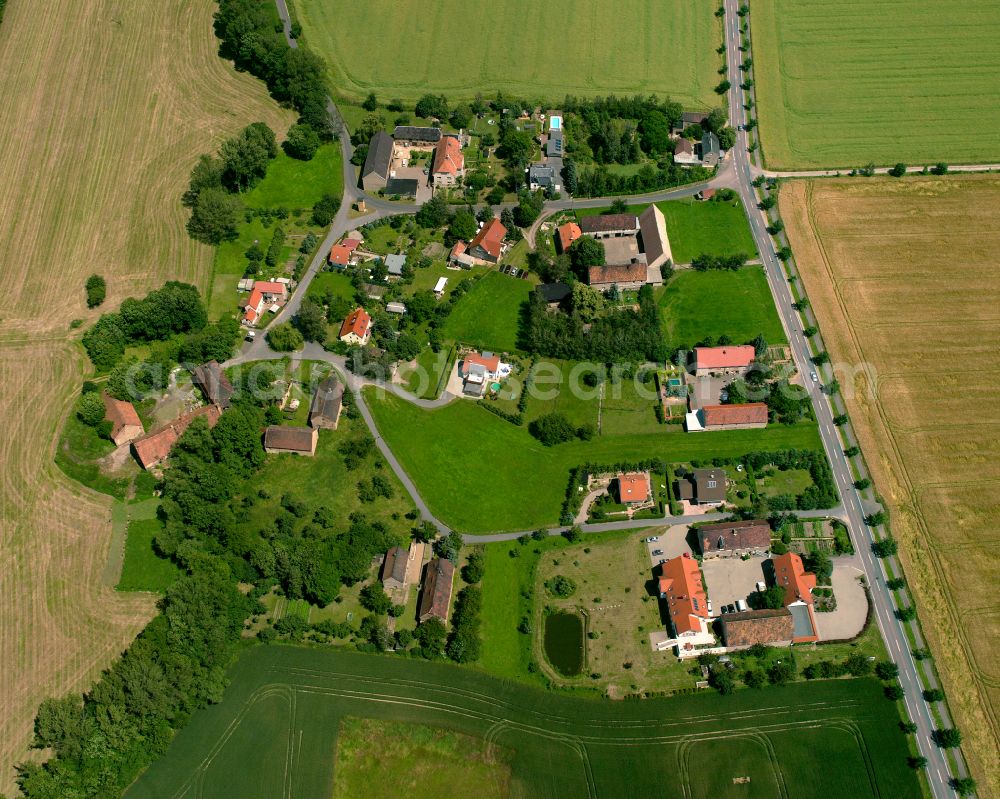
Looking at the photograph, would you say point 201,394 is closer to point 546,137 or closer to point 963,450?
point 546,137

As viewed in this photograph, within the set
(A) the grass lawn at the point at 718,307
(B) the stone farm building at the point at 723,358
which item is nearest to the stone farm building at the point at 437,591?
(B) the stone farm building at the point at 723,358

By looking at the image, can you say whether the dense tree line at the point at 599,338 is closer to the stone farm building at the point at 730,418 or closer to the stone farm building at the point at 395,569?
the stone farm building at the point at 730,418

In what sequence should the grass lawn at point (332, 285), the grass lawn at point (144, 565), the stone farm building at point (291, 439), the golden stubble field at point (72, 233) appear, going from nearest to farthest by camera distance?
the golden stubble field at point (72, 233)
the grass lawn at point (144, 565)
the stone farm building at point (291, 439)
the grass lawn at point (332, 285)

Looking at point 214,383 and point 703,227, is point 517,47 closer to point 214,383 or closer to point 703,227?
point 703,227

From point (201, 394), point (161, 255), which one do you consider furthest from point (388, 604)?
point (161, 255)

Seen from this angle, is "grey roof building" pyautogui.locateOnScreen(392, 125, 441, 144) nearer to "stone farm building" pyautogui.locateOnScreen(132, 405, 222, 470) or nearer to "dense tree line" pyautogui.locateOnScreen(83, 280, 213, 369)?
"dense tree line" pyautogui.locateOnScreen(83, 280, 213, 369)

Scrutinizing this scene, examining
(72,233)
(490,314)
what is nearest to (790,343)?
(490,314)

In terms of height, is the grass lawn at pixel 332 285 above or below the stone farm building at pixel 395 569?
above
